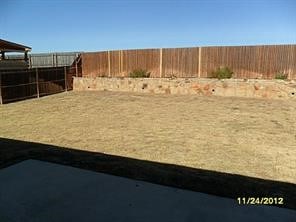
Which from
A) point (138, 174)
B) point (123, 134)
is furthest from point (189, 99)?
point (138, 174)

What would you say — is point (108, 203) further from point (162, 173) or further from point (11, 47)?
point (11, 47)

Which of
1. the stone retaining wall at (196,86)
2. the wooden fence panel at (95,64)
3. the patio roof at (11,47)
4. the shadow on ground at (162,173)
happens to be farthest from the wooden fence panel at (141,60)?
the shadow on ground at (162,173)

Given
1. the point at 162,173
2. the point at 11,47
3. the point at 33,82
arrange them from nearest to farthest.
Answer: the point at 162,173 → the point at 33,82 → the point at 11,47

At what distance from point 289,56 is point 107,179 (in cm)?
1295

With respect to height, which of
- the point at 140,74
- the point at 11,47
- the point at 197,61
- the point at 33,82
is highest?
the point at 11,47

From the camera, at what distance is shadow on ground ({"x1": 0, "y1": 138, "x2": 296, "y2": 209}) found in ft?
13.9

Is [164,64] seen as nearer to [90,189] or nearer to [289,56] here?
[289,56]

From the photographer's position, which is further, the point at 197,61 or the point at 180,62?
the point at 180,62

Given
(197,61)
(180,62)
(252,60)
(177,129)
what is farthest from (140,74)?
(177,129)

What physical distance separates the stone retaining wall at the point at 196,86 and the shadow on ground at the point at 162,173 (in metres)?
10.3

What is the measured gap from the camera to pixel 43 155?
6.16 m

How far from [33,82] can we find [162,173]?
1336 cm
